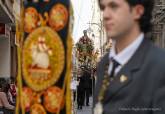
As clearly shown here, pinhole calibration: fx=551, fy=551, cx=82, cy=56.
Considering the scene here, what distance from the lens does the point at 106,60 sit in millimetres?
3051

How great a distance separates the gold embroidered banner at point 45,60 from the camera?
4.77 meters

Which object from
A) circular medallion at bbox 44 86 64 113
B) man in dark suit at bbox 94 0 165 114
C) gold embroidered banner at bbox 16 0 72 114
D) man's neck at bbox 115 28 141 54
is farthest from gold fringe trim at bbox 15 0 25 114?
man's neck at bbox 115 28 141 54

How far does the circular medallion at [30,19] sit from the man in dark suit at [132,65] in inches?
83.2

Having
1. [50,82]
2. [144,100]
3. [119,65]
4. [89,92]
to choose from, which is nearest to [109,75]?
[119,65]

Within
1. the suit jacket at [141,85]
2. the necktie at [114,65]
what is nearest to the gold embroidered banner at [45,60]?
the necktie at [114,65]

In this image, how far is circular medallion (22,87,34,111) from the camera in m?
4.78

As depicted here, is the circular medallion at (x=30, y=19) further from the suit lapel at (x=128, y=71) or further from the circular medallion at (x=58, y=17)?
the suit lapel at (x=128, y=71)

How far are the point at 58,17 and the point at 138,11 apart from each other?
85.2 inches

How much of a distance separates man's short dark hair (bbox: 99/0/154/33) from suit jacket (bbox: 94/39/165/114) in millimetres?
72

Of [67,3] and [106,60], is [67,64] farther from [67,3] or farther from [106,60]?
[106,60]

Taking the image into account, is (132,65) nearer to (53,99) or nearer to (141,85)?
(141,85)

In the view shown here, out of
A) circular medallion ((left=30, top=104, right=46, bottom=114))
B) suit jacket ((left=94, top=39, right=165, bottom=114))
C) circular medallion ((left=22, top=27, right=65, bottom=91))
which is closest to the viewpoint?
suit jacket ((left=94, top=39, right=165, bottom=114))

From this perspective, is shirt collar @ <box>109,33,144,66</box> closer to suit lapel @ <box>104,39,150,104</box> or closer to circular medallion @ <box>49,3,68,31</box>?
suit lapel @ <box>104,39,150,104</box>

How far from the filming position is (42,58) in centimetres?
479
